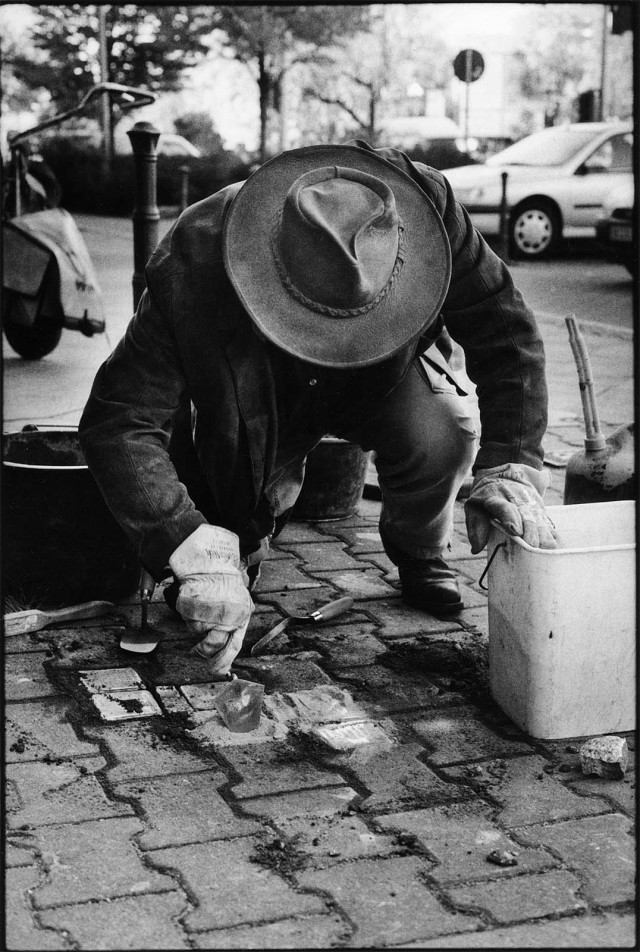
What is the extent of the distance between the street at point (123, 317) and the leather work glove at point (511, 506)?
2948mm

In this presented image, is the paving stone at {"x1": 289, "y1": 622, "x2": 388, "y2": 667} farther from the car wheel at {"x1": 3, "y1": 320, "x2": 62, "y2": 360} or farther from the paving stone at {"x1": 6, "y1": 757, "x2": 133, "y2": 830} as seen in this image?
the car wheel at {"x1": 3, "y1": 320, "x2": 62, "y2": 360}

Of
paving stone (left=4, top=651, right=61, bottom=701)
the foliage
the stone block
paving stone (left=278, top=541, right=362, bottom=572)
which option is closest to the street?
paving stone (left=278, top=541, right=362, bottom=572)

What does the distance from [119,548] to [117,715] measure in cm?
69

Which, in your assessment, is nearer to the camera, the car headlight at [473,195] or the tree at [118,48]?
the car headlight at [473,195]

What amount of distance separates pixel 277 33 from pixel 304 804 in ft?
59.6

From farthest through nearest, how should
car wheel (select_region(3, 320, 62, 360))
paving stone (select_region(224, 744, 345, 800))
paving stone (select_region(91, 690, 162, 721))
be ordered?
car wheel (select_region(3, 320, 62, 360)), paving stone (select_region(91, 690, 162, 721)), paving stone (select_region(224, 744, 345, 800))

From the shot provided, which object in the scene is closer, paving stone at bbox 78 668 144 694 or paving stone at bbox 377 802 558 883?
paving stone at bbox 377 802 558 883

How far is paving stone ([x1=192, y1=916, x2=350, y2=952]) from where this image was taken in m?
1.86

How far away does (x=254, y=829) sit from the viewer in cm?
221

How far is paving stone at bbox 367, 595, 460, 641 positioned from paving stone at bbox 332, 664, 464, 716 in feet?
0.80

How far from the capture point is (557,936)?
188cm

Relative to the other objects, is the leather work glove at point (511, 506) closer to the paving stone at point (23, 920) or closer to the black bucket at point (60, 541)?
the black bucket at point (60, 541)

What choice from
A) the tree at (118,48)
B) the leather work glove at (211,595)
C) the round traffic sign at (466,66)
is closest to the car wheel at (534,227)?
the round traffic sign at (466,66)

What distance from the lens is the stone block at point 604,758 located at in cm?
239
